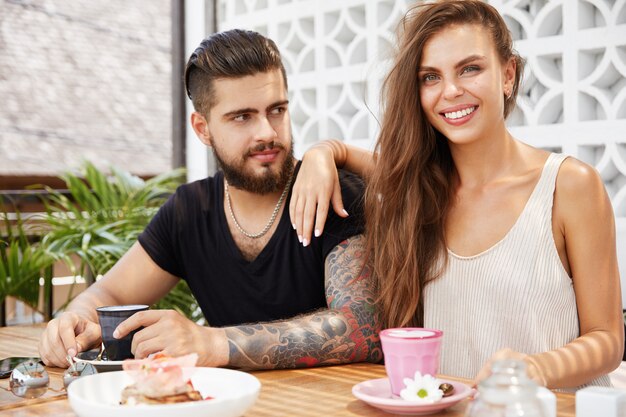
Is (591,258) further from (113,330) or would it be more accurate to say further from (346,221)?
(113,330)

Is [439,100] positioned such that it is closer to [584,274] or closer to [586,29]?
[584,274]

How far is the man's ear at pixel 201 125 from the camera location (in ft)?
7.84

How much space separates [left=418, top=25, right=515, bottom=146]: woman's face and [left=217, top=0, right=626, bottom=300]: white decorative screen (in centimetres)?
55

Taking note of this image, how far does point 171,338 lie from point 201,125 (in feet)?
3.24

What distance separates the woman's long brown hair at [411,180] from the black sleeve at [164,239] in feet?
2.06

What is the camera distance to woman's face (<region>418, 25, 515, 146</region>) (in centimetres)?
191

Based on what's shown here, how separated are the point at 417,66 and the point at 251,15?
231 centimetres

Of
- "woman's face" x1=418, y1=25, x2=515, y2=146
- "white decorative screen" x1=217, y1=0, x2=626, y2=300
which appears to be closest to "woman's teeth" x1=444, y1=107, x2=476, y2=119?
"woman's face" x1=418, y1=25, x2=515, y2=146

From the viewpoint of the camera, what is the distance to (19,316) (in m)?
4.29

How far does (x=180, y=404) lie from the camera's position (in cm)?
112

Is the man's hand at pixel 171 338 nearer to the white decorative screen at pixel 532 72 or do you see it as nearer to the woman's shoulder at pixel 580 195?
the woman's shoulder at pixel 580 195

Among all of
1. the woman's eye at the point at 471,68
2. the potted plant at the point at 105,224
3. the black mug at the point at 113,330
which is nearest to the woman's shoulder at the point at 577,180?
the woman's eye at the point at 471,68

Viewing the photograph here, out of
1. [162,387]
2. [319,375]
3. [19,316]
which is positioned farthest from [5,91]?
[162,387]

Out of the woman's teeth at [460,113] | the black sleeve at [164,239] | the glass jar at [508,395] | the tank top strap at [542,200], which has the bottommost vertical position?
the glass jar at [508,395]
